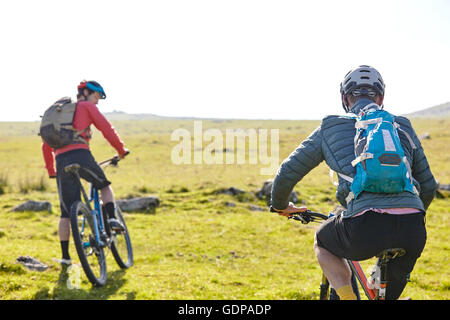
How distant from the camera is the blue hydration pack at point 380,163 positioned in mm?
2932

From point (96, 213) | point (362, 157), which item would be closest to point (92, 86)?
point (96, 213)

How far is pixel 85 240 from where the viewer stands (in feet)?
22.4

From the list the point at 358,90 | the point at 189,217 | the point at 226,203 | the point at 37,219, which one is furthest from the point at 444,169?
the point at 358,90

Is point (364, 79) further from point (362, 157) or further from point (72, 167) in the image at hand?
point (72, 167)

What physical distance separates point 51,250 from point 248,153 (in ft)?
124

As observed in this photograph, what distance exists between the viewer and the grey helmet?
3.64 m

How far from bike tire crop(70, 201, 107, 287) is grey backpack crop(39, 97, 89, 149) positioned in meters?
0.99

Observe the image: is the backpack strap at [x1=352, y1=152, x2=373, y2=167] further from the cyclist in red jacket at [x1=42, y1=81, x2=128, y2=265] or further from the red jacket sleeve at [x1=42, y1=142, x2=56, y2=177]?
the red jacket sleeve at [x1=42, y1=142, x2=56, y2=177]

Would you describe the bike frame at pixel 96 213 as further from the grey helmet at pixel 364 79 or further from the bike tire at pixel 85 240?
the grey helmet at pixel 364 79

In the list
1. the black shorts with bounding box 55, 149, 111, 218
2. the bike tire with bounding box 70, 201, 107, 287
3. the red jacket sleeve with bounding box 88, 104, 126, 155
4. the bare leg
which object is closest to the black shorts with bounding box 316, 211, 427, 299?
the bare leg

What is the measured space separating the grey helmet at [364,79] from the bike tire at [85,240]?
4.29m

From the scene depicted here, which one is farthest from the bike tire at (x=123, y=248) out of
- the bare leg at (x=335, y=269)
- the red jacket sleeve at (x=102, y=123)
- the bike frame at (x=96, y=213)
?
the bare leg at (x=335, y=269)

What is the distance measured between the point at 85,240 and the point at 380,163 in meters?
5.39

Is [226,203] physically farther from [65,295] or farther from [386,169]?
[386,169]
